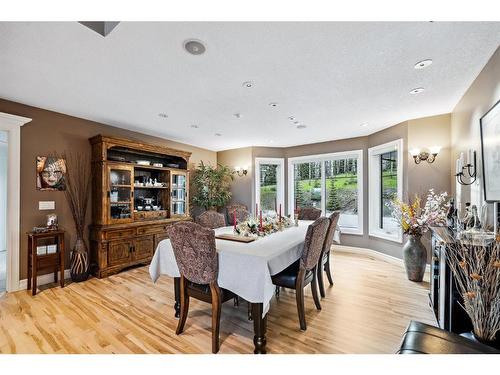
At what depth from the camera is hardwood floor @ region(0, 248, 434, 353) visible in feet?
6.24

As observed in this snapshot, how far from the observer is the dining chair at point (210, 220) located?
3.21m

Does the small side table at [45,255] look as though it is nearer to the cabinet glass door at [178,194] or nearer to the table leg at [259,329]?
the cabinet glass door at [178,194]

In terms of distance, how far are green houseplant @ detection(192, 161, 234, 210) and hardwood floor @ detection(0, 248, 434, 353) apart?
8.04 ft

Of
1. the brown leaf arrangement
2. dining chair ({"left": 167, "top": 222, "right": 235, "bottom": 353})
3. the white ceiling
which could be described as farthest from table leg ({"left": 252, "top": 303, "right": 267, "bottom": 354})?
the white ceiling

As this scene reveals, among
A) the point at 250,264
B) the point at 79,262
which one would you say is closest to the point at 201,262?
the point at 250,264

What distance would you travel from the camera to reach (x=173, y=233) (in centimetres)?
192

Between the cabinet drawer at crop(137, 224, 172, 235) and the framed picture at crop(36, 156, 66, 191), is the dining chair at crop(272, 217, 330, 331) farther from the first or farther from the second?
the framed picture at crop(36, 156, 66, 191)

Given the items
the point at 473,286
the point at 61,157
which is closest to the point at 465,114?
the point at 473,286

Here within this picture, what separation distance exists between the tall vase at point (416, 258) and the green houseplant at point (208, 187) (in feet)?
12.9

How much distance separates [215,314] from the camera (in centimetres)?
182

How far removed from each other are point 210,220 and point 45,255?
2.25 meters

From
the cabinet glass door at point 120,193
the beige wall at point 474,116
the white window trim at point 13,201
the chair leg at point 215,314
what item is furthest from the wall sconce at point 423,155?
the white window trim at point 13,201

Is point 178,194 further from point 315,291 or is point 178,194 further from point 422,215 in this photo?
point 422,215

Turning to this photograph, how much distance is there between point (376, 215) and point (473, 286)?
3.48 meters
